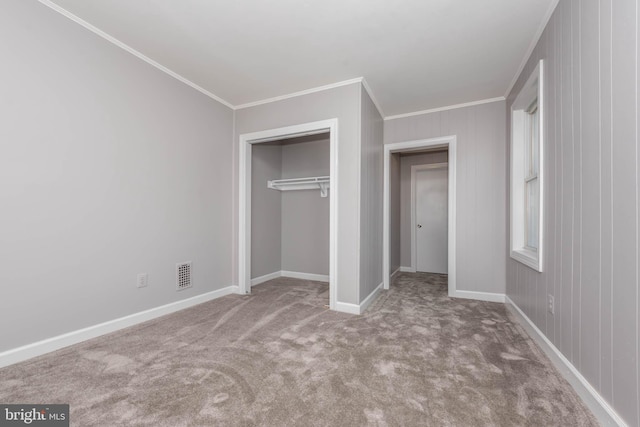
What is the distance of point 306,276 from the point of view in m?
4.60

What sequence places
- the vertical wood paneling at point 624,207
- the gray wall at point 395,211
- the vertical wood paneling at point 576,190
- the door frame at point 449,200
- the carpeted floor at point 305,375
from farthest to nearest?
the gray wall at point 395,211 < the door frame at point 449,200 < the vertical wood paneling at point 576,190 < the carpeted floor at point 305,375 < the vertical wood paneling at point 624,207

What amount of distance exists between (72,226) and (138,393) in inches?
54.5

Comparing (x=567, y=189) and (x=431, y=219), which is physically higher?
(x=567, y=189)

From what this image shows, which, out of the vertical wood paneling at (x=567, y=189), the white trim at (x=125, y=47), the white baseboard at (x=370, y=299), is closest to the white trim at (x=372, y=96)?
the vertical wood paneling at (x=567, y=189)

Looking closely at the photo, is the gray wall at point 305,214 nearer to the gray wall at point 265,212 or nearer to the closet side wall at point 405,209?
the gray wall at point 265,212

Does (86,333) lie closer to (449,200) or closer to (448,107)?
(449,200)

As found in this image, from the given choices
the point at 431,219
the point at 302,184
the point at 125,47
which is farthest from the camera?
the point at 431,219

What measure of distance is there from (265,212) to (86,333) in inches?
103

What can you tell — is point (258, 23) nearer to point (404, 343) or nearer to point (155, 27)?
point (155, 27)

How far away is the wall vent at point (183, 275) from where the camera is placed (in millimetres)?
2990

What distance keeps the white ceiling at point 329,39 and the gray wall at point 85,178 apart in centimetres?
31

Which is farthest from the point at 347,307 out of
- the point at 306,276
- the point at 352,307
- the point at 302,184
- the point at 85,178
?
the point at 85,178

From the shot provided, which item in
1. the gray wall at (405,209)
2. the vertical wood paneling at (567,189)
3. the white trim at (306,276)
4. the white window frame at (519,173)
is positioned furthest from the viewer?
the gray wall at (405,209)

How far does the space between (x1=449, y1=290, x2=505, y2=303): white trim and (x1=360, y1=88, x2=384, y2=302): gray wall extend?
1.01m
